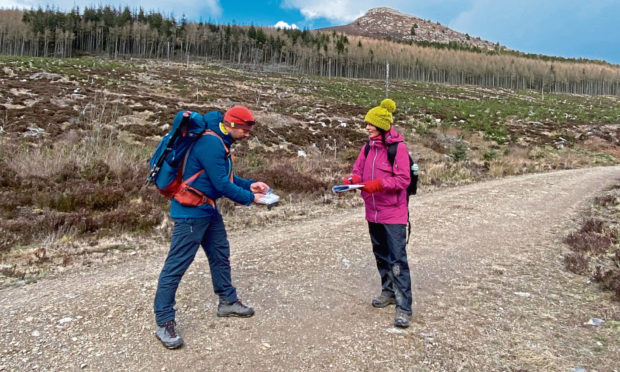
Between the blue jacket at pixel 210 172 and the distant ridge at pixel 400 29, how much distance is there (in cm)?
16769

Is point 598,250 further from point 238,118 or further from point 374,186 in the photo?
point 238,118

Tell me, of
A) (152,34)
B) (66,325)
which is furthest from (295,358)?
(152,34)

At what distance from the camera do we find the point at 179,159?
2.88m

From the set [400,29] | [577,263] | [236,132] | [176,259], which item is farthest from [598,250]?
[400,29]

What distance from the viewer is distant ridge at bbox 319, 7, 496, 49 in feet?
539

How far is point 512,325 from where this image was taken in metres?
3.46

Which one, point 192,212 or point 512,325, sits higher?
point 192,212

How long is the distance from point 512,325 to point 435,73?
92.9m

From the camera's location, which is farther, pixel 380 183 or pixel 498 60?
pixel 498 60

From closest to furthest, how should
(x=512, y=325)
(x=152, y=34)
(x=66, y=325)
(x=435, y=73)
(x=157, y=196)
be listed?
1. (x=66, y=325)
2. (x=512, y=325)
3. (x=157, y=196)
4. (x=152, y=34)
5. (x=435, y=73)

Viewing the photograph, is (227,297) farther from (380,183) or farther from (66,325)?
(380,183)

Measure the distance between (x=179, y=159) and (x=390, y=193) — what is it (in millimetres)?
1809

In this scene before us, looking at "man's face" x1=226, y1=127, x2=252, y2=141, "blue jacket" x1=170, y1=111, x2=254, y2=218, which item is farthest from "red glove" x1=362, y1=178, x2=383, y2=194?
"man's face" x1=226, y1=127, x2=252, y2=141

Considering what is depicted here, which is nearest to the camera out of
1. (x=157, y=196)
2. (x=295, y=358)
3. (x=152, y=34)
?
(x=295, y=358)
